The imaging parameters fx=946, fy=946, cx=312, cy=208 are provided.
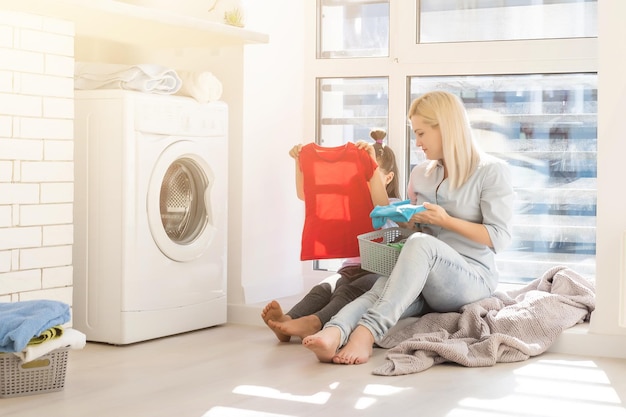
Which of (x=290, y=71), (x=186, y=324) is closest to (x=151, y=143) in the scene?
(x=186, y=324)

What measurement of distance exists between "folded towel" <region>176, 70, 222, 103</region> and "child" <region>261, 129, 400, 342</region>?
0.41 meters

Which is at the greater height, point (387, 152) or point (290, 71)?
point (290, 71)

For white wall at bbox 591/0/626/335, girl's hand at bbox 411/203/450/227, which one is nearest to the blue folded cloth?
girl's hand at bbox 411/203/450/227

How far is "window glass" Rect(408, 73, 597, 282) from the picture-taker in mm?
3715

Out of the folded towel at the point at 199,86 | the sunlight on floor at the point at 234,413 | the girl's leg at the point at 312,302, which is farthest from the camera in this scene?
the folded towel at the point at 199,86

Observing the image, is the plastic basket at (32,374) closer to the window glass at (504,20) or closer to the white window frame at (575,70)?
the white window frame at (575,70)

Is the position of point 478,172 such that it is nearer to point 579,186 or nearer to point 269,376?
point 579,186

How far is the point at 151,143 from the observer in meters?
3.34

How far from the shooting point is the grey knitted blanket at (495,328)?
2.95 m

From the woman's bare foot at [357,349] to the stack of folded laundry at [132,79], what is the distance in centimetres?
115

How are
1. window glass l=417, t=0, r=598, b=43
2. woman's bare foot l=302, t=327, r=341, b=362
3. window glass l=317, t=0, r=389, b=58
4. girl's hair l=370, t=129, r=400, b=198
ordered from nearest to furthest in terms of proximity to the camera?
woman's bare foot l=302, t=327, r=341, b=362, window glass l=417, t=0, r=598, b=43, girl's hair l=370, t=129, r=400, b=198, window glass l=317, t=0, r=389, b=58

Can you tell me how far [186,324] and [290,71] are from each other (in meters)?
1.22

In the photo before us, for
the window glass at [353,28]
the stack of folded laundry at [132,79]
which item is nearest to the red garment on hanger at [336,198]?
the stack of folded laundry at [132,79]

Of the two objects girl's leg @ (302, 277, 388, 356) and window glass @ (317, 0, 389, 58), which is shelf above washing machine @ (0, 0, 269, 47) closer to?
window glass @ (317, 0, 389, 58)
